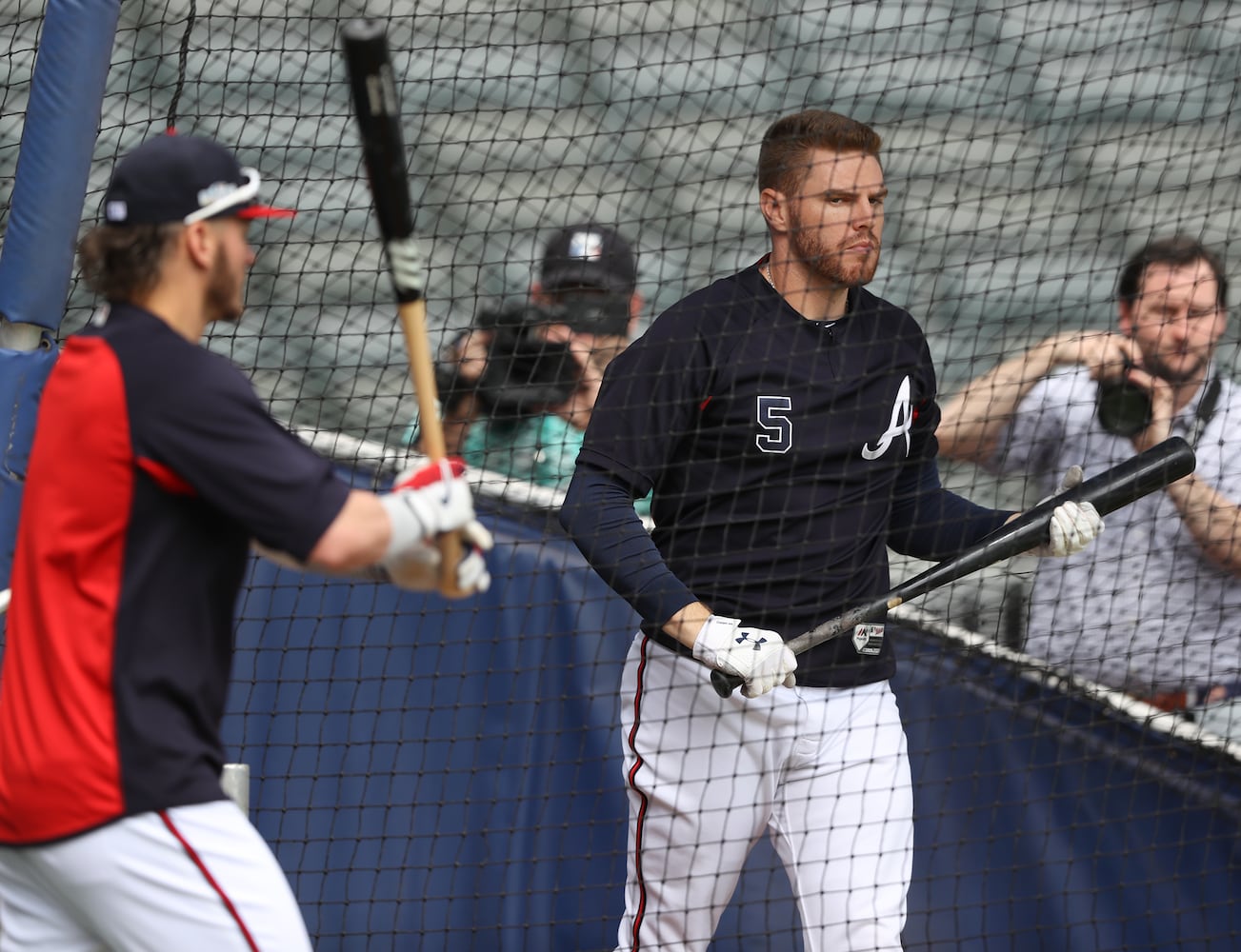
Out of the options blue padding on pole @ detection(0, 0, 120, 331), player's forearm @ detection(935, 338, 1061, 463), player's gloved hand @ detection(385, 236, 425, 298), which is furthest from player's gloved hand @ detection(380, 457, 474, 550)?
player's forearm @ detection(935, 338, 1061, 463)

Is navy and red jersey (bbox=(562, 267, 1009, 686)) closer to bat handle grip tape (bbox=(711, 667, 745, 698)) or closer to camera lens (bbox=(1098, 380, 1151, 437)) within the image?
bat handle grip tape (bbox=(711, 667, 745, 698))

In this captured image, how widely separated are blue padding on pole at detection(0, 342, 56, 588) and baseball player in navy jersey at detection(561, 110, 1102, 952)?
115 centimetres

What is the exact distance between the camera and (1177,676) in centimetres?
378

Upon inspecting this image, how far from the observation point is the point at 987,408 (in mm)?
3713

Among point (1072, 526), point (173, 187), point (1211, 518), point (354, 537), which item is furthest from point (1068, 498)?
point (173, 187)

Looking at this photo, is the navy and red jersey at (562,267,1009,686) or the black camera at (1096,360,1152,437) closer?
the navy and red jersey at (562,267,1009,686)

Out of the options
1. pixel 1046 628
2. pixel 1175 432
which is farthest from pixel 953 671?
pixel 1175 432

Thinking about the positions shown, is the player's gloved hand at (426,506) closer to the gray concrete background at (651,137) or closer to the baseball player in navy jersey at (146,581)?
the baseball player in navy jersey at (146,581)

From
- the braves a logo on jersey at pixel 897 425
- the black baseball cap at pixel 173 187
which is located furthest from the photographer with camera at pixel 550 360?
the black baseball cap at pixel 173 187

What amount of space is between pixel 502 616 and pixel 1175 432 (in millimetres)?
1710

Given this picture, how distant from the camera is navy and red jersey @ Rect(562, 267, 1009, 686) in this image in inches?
120

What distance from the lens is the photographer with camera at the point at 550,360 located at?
401cm

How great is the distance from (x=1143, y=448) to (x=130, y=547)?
255 cm

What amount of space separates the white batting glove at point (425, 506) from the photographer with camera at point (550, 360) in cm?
168
